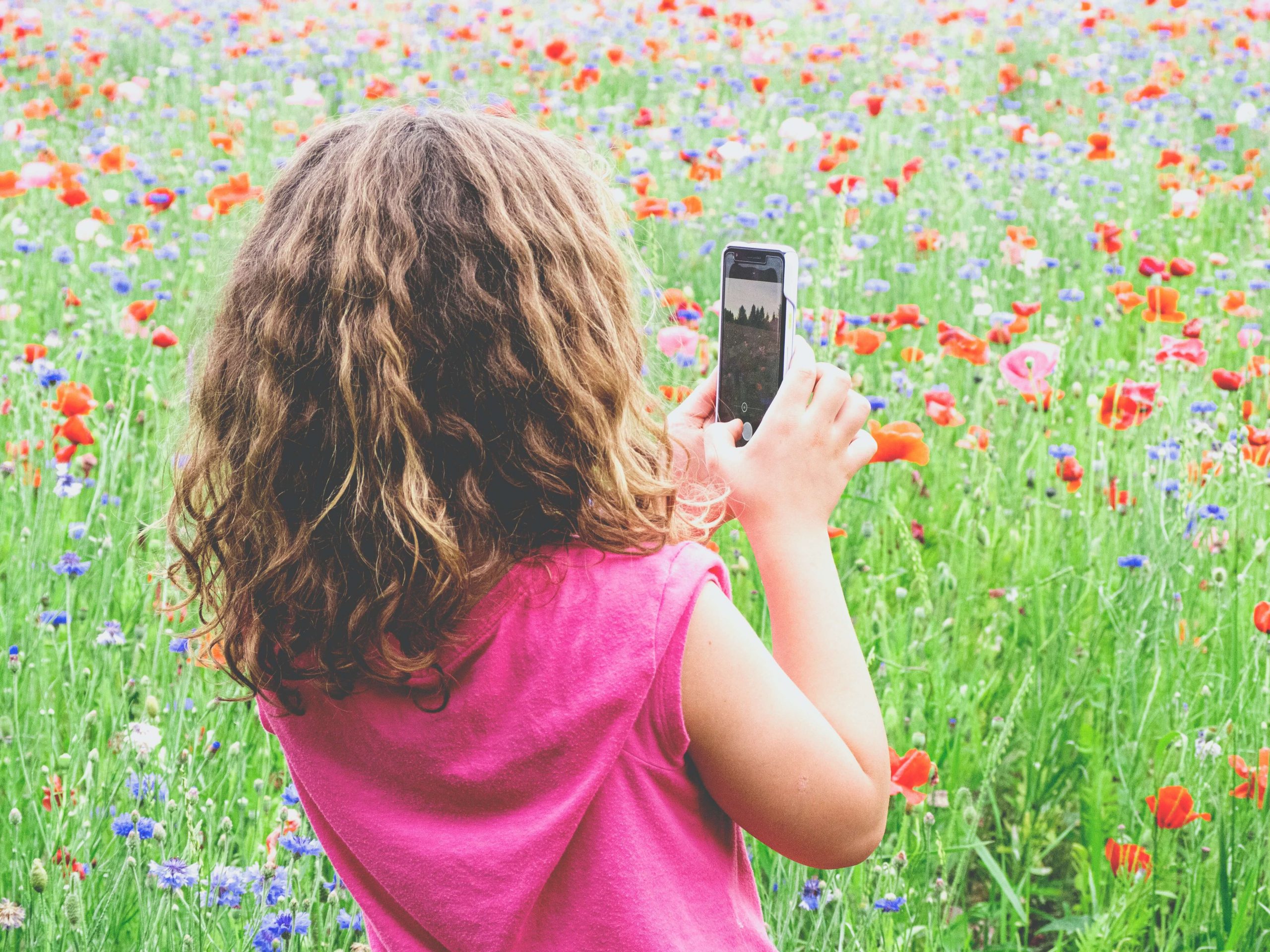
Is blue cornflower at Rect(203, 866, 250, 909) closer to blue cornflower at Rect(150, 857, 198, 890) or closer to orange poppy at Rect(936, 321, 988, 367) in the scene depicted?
blue cornflower at Rect(150, 857, 198, 890)

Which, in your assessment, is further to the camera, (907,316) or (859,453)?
(907,316)

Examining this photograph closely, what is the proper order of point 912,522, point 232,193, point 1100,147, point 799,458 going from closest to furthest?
point 799,458 < point 912,522 < point 232,193 < point 1100,147

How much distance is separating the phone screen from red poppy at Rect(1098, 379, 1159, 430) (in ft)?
3.75

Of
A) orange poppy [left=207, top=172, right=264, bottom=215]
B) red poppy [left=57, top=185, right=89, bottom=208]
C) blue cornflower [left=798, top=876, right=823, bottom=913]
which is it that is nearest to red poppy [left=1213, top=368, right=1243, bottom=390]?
blue cornflower [left=798, top=876, right=823, bottom=913]

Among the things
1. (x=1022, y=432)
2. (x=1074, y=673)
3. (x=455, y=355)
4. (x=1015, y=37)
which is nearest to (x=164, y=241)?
(x=1022, y=432)

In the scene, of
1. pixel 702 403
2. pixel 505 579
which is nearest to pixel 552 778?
pixel 505 579

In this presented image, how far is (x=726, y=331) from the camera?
43.0 inches

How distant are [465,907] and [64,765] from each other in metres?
0.93

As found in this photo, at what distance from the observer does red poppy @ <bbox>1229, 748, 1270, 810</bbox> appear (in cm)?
151

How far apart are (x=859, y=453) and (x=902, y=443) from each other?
46 cm

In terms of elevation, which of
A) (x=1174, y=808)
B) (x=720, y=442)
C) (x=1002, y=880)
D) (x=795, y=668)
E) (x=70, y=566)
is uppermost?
(x=720, y=442)

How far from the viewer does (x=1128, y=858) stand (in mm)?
1510

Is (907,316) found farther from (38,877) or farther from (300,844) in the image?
(38,877)

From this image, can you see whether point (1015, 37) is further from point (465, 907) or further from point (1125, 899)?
point (465, 907)
